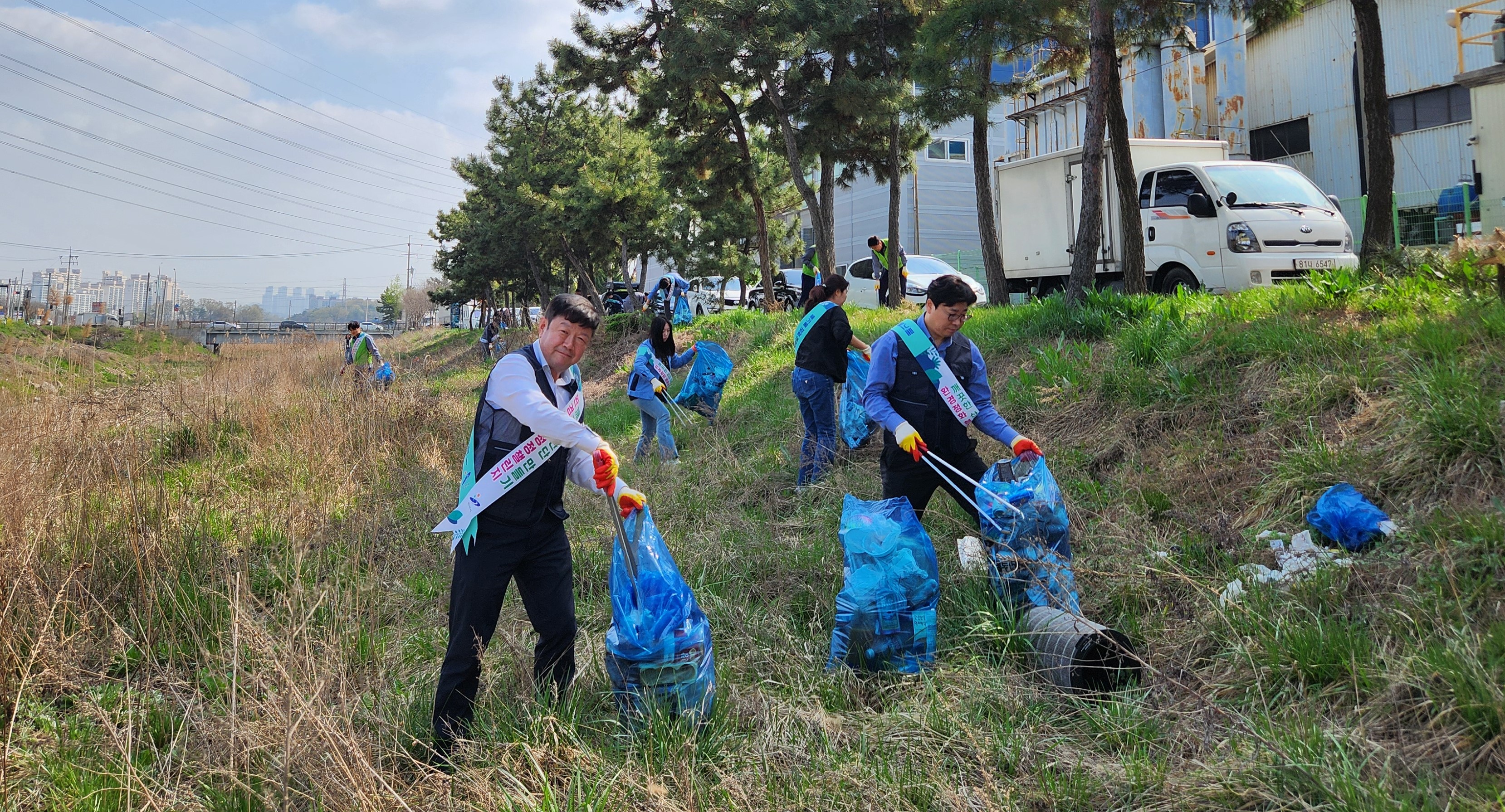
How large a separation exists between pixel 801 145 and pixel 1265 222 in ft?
26.6

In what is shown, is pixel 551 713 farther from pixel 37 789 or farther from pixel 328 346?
pixel 328 346

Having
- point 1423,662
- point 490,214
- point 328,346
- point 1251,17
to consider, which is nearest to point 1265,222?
point 1251,17

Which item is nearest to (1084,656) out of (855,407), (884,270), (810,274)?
(855,407)

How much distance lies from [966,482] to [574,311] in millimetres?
2216

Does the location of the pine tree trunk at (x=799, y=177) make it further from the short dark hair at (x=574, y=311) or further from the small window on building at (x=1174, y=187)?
the short dark hair at (x=574, y=311)

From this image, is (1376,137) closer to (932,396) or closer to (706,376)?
(932,396)

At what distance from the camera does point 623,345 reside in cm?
2073

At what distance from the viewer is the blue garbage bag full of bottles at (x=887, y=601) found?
11.7 ft

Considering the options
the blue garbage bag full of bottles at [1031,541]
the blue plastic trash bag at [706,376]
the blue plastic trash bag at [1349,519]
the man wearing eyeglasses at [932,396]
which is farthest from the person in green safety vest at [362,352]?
the blue plastic trash bag at [1349,519]

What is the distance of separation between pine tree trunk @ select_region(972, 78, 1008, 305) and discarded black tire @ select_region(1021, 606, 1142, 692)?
874 cm

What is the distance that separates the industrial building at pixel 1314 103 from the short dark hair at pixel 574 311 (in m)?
11.1

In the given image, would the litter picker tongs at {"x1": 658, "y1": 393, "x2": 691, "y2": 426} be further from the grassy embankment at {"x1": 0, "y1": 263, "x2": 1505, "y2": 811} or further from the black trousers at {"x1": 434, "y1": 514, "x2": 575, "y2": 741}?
the black trousers at {"x1": 434, "y1": 514, "x2": 575, "y2": 741}

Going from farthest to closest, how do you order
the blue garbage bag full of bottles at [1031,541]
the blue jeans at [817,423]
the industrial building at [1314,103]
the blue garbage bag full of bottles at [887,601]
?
1. the industrial building at [1314,103]
2. the blue jeans at [817,423]
3. the blue garbage bag full of bottles at [1031,541]
4. the blue garbage bag full of bottles at [887,601]

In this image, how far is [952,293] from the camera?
167 inches
